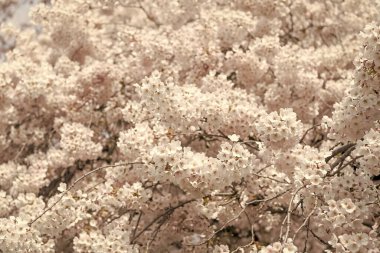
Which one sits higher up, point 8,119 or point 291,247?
point 291,247

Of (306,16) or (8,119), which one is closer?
(8,119)

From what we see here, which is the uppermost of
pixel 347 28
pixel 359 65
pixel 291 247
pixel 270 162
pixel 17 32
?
pixel 359 65

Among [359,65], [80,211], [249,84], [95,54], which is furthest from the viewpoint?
[95,54]

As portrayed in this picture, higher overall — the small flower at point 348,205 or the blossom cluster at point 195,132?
the small flower at point 348,205

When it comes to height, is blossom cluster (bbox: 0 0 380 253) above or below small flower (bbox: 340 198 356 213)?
below

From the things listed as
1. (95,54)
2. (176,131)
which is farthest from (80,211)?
(95,54)

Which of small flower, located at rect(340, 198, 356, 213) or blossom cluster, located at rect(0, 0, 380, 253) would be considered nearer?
small flower, located at rect(340, 198, 356, 213)

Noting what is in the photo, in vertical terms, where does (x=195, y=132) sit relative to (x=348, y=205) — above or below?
below

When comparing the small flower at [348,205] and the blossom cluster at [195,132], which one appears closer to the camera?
the small flower at [348,205]

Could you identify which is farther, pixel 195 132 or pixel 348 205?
pixel 195 132

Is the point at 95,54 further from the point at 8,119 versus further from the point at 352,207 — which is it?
the point at 352,207

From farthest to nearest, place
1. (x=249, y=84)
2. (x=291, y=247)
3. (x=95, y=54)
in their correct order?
(x=95, y=54) → (x=249, y=84) → (x=291, y=247)
